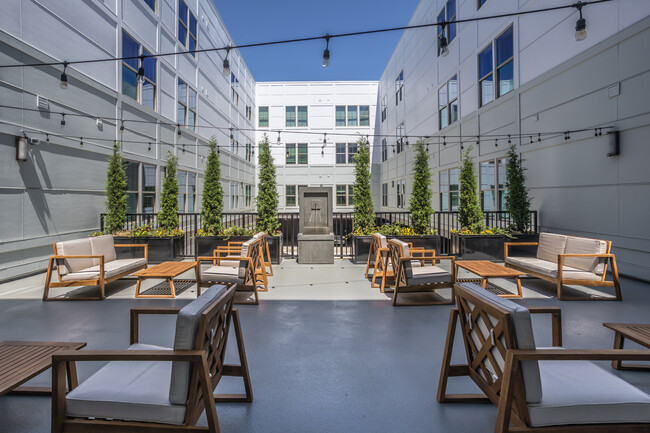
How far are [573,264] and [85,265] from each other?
27.8 ft

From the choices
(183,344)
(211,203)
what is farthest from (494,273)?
(211,203)

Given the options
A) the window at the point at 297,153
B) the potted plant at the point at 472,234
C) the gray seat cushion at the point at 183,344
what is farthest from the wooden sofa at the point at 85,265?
the window at the point at 297,153

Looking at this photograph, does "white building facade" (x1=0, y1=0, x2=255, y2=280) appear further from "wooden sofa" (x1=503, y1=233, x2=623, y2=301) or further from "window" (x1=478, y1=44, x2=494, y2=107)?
"window" (x1=478, y1=44, x2=494, y2=107)

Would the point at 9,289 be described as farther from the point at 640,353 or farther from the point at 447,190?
the point at 447,190

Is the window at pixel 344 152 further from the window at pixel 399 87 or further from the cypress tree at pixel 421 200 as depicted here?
the cypress tree at pixel 421 200

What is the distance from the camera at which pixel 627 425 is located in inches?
65.6

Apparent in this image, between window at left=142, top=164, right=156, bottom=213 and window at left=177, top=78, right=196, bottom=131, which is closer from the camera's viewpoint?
window at left=142, top=164, right=156, bottom=213

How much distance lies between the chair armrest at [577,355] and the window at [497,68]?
32.5 ft

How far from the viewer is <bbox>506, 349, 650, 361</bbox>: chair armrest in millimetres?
1613

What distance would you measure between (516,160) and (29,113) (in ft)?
39.1

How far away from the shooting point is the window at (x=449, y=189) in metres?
13.1

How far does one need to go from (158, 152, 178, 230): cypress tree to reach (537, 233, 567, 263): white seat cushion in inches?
357

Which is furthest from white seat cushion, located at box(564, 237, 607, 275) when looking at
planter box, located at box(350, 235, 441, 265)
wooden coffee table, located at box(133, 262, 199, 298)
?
wooden coffee table, located at box(133, 262, 199, 298)

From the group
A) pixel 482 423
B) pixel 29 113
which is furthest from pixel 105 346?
pixel 29 113
